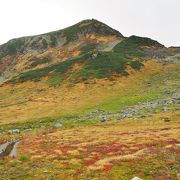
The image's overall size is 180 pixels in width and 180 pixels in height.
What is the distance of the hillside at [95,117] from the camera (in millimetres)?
41688

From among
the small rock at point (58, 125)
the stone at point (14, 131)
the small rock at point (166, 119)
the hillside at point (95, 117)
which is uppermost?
the hillside at point (95, 117)

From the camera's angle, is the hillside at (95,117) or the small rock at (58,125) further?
the small rock at (58,125)

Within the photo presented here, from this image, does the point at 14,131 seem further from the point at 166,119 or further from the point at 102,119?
the point at 166,119

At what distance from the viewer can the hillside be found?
41688 mm

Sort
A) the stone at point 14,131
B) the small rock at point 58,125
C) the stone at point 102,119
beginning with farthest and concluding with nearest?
the stone at point 102,119 < the small rock at point 58,125 < the stone at point 14,131

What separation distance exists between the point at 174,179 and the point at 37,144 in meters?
33.8

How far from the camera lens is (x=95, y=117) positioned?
94.5 m

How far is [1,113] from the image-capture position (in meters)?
108


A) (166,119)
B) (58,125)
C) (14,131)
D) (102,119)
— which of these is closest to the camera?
(166,119)

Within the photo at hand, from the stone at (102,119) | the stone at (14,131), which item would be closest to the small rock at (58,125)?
the stone at (14,131)

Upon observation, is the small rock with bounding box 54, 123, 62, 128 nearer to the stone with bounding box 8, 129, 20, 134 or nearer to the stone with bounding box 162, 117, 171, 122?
the stone with bounding box 8, 129, 20, 134

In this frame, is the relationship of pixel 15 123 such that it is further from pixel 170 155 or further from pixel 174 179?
pixel 174 179

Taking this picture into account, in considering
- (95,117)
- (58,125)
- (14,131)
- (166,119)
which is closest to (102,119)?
(95,117)

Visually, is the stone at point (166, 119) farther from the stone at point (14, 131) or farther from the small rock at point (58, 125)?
the stone at point (14, 131)
